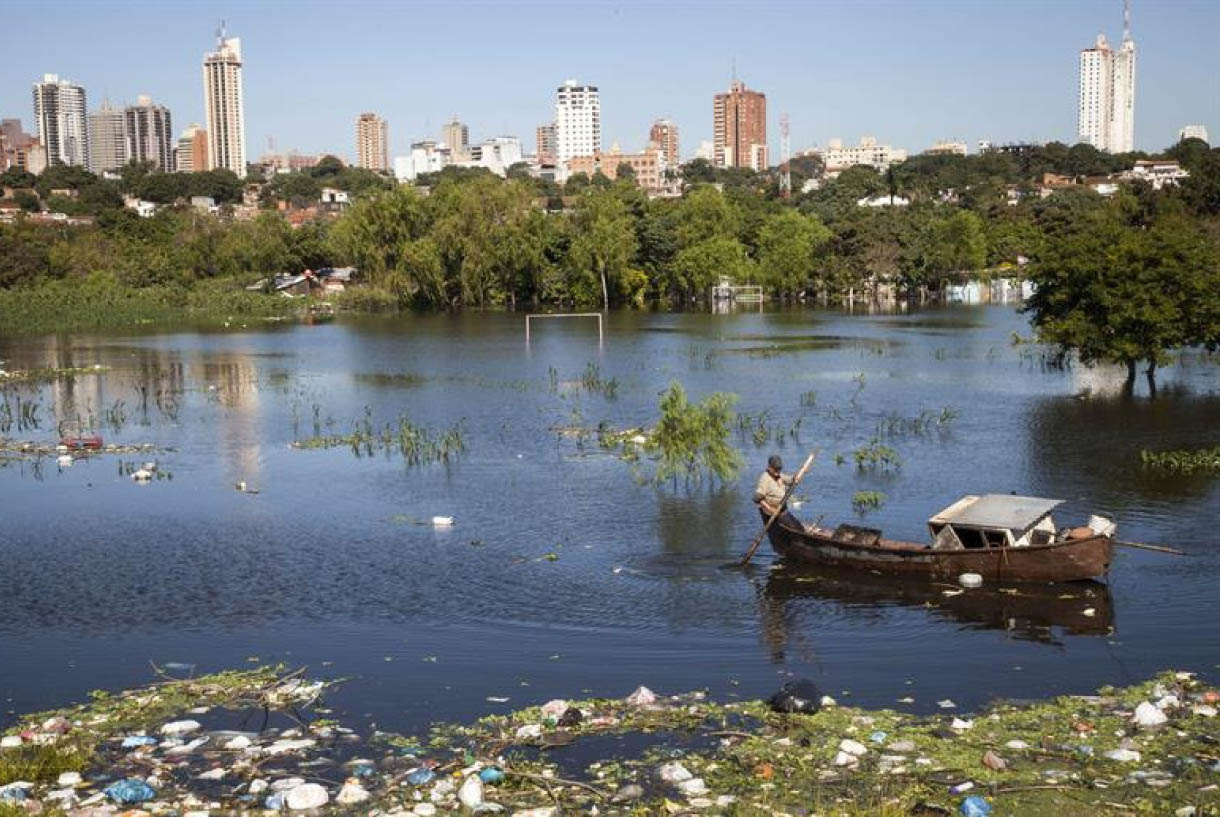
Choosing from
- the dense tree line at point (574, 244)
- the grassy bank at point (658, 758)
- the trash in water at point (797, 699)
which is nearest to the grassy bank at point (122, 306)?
the dense tree line at point (574, 244)

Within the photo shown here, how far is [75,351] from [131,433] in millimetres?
23192

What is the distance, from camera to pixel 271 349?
54719 millimetres

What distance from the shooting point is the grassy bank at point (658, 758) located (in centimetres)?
1061

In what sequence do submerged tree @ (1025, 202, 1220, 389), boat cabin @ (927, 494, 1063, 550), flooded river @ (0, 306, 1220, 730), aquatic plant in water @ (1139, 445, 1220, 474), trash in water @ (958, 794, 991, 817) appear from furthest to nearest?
submerged tree @ (1025, 202, 1220, 389) → aquatic plant in water @ (1139, 445, 1220, 474) → boat cabin @ (927, 494, 1063, 550) → flooded river @ (0, 306, 1220, 730) → trash in water @ (958, 794, 991, 817)

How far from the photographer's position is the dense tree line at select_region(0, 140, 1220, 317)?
253 feet

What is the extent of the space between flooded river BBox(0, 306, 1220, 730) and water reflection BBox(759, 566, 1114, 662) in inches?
2.2

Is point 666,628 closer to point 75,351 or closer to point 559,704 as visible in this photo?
point 559,704

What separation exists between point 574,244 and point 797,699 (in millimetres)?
A: 65871

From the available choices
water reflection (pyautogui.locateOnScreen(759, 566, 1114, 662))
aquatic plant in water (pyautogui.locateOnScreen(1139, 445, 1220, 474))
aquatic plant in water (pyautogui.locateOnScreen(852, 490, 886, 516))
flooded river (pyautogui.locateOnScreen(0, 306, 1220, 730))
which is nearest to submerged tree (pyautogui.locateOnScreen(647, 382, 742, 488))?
flooded river (pyautogui.locateOnScreen(0, 306, 1220, 730))

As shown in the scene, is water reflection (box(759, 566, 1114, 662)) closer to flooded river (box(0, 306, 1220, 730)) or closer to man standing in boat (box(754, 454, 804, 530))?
flooded river (box(0, 306, 1220, 730))

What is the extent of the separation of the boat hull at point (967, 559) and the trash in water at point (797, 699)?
4.85 meters

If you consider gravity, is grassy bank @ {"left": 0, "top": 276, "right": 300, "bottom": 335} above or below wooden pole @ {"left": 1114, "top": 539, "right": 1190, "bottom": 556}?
above

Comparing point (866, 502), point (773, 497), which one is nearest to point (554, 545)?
point (773, 497)

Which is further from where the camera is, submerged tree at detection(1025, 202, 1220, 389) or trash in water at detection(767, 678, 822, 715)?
submerged tree at detection(1025, 202, 1220, 389)
